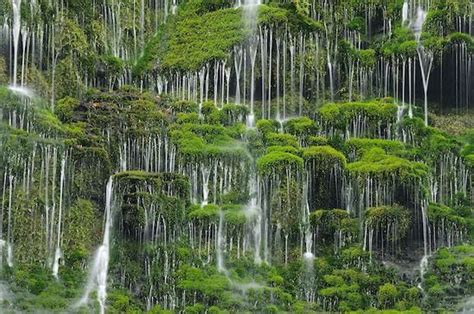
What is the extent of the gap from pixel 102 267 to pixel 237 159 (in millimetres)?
8174

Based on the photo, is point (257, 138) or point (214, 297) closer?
point (214, 297)

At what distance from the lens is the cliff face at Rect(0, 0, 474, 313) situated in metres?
39.4

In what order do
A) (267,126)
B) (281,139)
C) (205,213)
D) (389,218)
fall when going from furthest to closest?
(267,126)
(281,139)
(205,213)
(389,218)

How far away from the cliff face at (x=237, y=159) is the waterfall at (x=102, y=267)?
3.2 inches

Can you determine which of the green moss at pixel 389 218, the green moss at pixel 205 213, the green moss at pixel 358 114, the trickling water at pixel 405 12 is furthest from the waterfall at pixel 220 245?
the trickling water at pixel 405 12

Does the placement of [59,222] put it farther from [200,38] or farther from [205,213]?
[200,38]

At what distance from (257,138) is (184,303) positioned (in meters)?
10.6

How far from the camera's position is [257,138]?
45875mm

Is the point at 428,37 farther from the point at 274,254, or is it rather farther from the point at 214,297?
the point at 214,297

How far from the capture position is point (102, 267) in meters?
40.1

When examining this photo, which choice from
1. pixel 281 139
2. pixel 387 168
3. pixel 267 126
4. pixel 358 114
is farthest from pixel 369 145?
pixel 267 126

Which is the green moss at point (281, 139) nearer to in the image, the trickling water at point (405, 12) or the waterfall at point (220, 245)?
the waterfall at point (220, 245)

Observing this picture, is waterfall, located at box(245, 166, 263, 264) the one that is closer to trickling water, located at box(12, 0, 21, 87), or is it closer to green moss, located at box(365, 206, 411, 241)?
green moss, located at box(365, 206, 411, 241)

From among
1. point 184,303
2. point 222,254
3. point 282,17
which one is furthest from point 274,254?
point 282,17
